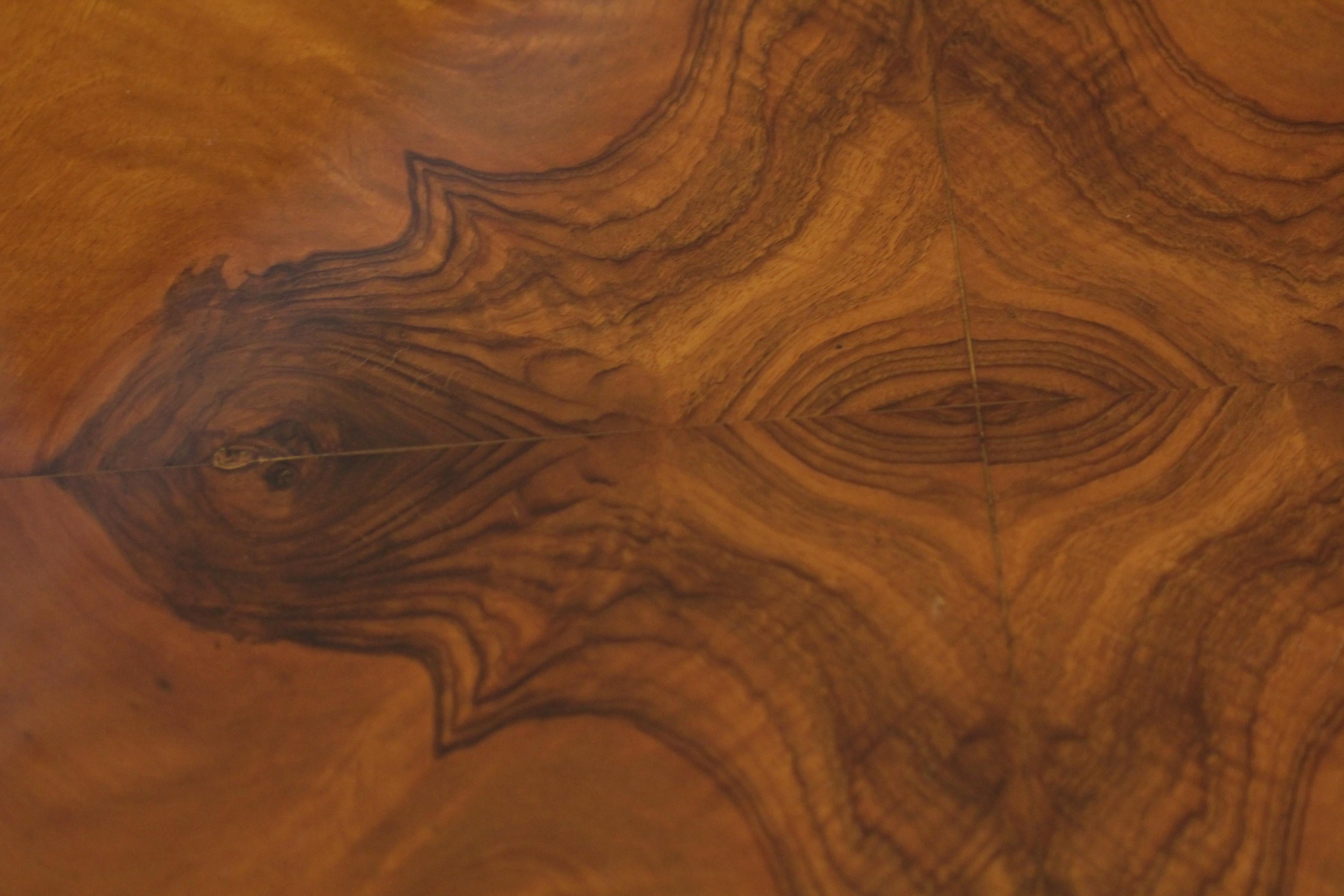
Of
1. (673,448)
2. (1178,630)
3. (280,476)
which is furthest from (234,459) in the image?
(1178,630)

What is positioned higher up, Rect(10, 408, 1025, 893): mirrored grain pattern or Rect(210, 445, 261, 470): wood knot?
Rect(210, 445, 261, 470): wood knot

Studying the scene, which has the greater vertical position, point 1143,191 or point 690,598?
point 1143,191

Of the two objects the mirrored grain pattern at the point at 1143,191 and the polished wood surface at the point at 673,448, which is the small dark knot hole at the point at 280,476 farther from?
the mirrored grain pattern at the point at 1143,191

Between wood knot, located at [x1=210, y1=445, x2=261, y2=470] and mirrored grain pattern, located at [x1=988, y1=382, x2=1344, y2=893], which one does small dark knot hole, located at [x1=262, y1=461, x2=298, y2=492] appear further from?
mirrored grain pattern, located at [x1=988, y1=382, x2=1344, y2=893]

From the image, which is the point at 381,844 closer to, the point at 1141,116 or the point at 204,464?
the point at 204,464

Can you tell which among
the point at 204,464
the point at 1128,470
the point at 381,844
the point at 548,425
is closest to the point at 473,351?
the point at 548,425

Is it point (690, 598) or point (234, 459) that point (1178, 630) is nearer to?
point (690, 598)

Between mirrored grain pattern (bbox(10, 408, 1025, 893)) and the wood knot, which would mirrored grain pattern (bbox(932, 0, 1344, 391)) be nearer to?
mirrored grain pattern (bbox(10, 408, 1025, 893))

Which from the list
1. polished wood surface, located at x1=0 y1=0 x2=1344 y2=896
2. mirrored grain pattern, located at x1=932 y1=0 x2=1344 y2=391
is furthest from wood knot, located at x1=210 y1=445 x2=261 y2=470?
mirrored grain pattern, located at x1=932 y1=0 x2=1344 y2=391
